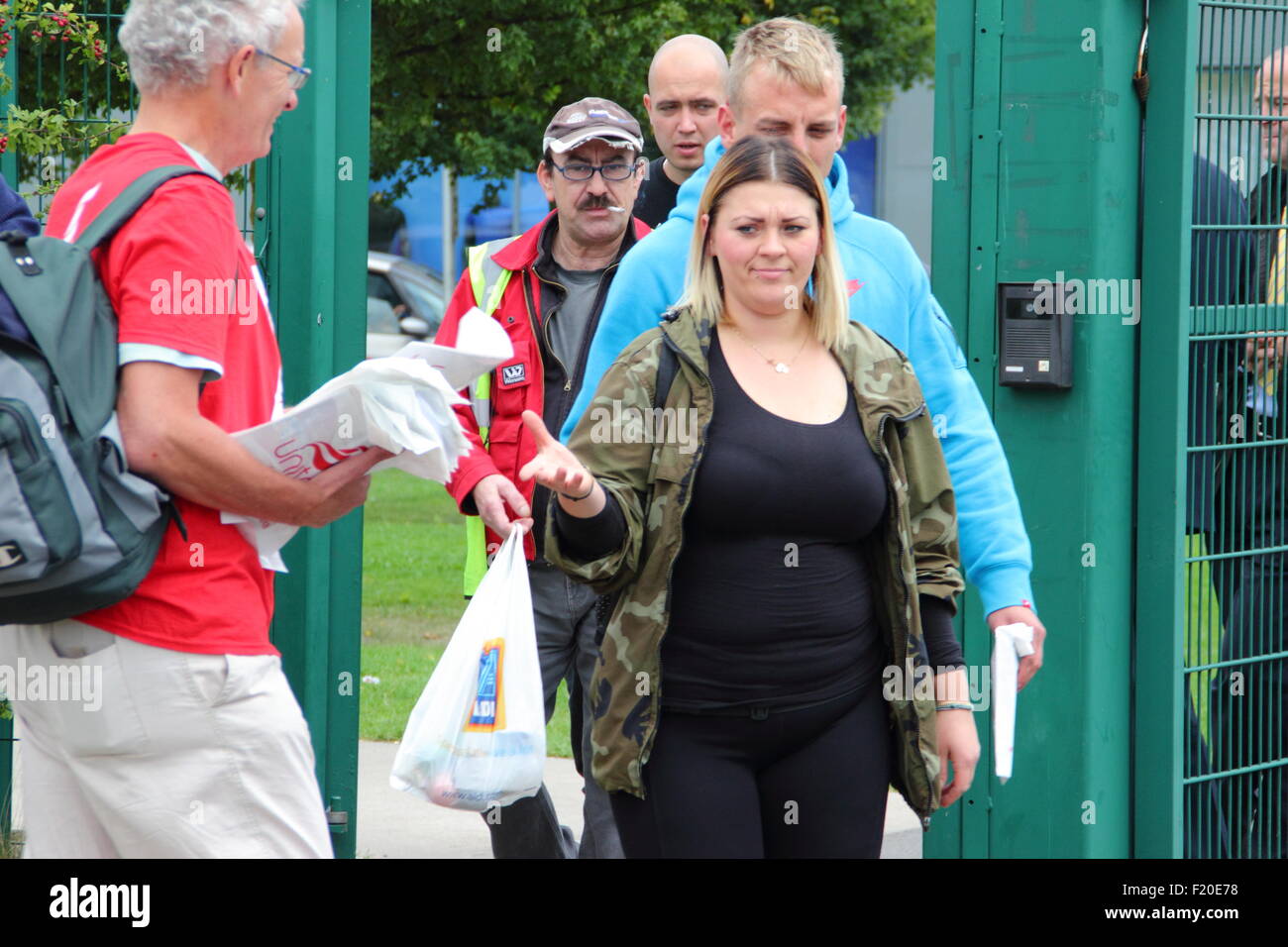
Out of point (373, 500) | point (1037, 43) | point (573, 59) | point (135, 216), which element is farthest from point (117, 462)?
point (373, 500)

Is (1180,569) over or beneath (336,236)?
beneath

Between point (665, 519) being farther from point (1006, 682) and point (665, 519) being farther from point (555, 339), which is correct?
point (555, 339)

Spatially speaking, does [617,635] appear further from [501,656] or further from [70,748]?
[70,748]

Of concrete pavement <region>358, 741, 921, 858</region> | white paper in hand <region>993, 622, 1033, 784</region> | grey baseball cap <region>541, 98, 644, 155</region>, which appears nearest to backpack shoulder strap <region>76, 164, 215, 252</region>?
white paper in hand <region>993, 622, 1033, 784</region>

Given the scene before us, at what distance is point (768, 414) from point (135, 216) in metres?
1.18

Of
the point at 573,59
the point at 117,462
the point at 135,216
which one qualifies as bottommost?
A: the point at 117,462

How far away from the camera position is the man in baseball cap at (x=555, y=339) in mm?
4891

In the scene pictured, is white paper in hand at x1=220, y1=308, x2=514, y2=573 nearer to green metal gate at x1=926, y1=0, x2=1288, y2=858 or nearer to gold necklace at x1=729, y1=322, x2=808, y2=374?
gold necklace at x1=729, y1=322, x2=808, y2=374

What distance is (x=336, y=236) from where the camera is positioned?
4996 mm

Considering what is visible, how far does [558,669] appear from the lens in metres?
4.96

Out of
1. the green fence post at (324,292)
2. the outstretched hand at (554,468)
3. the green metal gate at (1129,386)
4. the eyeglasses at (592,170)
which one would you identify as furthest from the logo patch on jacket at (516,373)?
the outstretched hand at (554,468)

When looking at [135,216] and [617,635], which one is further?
[617,635]

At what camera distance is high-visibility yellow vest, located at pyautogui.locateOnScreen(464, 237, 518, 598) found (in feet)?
16.3
